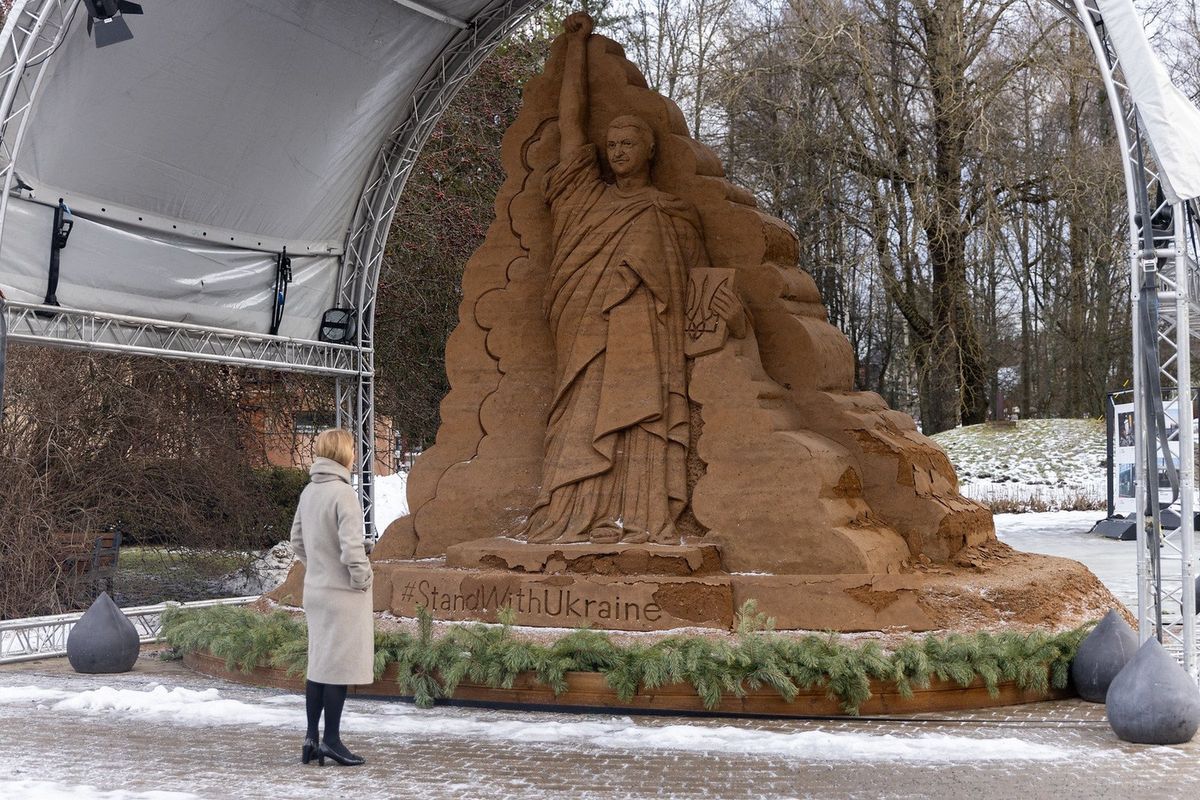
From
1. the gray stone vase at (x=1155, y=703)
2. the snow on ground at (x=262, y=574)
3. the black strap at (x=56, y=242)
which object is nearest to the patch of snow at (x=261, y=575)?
the snow on ground at (x=262, y=574)

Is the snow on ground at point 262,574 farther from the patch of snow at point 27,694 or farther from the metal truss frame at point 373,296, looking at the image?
the patch of snow at point 27,694

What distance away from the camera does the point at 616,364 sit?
9.58 metres

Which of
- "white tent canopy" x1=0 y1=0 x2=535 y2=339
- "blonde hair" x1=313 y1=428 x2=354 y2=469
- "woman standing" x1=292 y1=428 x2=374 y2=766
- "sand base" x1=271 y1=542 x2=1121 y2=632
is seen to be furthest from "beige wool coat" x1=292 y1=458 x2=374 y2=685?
"white tent canopy" x1=0 y1=0 x2=535 y2=339

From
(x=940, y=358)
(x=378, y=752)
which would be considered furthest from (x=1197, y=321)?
(x=940, y=358)

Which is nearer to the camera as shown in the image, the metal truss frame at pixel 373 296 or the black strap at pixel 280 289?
the metal truss frame at pixel 373 296

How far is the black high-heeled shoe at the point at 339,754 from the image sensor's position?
6195mm

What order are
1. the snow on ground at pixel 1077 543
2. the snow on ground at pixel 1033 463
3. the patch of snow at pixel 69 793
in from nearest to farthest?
the patch of snow at pixel 69 793 < the snow on ground at pixel 1077 543 < the snow on ground at pixel 1033 463

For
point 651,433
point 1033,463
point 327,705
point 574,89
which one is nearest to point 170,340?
point 574,89

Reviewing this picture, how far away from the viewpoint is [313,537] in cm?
630

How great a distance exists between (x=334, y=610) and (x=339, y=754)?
0.71 metres

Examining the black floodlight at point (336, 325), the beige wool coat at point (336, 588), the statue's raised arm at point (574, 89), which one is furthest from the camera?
the black floodlight at point (336, 325)

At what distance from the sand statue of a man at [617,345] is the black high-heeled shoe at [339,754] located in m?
3.23

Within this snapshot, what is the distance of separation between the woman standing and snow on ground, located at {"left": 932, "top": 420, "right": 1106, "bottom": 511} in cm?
1974

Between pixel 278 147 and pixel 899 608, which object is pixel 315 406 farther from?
pixel 899 608
